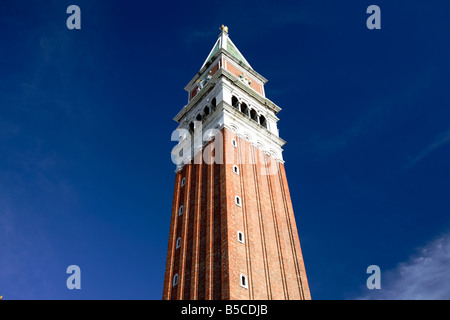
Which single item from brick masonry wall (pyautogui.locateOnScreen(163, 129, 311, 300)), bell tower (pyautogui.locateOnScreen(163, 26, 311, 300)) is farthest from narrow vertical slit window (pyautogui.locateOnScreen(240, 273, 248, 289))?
brick masonry wall (pyautogui.locateOnScreen(163, 129, 311, 300))

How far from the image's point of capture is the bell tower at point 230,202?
26234mm

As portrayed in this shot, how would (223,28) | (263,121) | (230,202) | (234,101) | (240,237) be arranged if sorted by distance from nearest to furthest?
1. (240,237)
2. (230,202)
3. (234,101)
4. (263,121)
5. (223,28)

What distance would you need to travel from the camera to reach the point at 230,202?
2952cm

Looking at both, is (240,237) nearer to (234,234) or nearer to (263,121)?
(234,234)

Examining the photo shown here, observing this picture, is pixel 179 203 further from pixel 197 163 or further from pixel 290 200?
pixel 290 200

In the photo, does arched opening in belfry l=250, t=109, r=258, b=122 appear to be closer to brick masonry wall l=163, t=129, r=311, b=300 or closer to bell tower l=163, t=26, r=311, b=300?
bell tower l=163, t=26, r=311, b=300

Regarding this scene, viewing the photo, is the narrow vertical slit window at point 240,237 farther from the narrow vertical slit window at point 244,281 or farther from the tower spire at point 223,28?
the tower spire at point 223,28

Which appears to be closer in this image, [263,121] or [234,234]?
[234,234]

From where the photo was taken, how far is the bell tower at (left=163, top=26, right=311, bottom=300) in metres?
26.2

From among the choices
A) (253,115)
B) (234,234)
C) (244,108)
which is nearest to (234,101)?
(244,108)

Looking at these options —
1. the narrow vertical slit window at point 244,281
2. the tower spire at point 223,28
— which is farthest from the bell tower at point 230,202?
the tower spire at point 223,28
